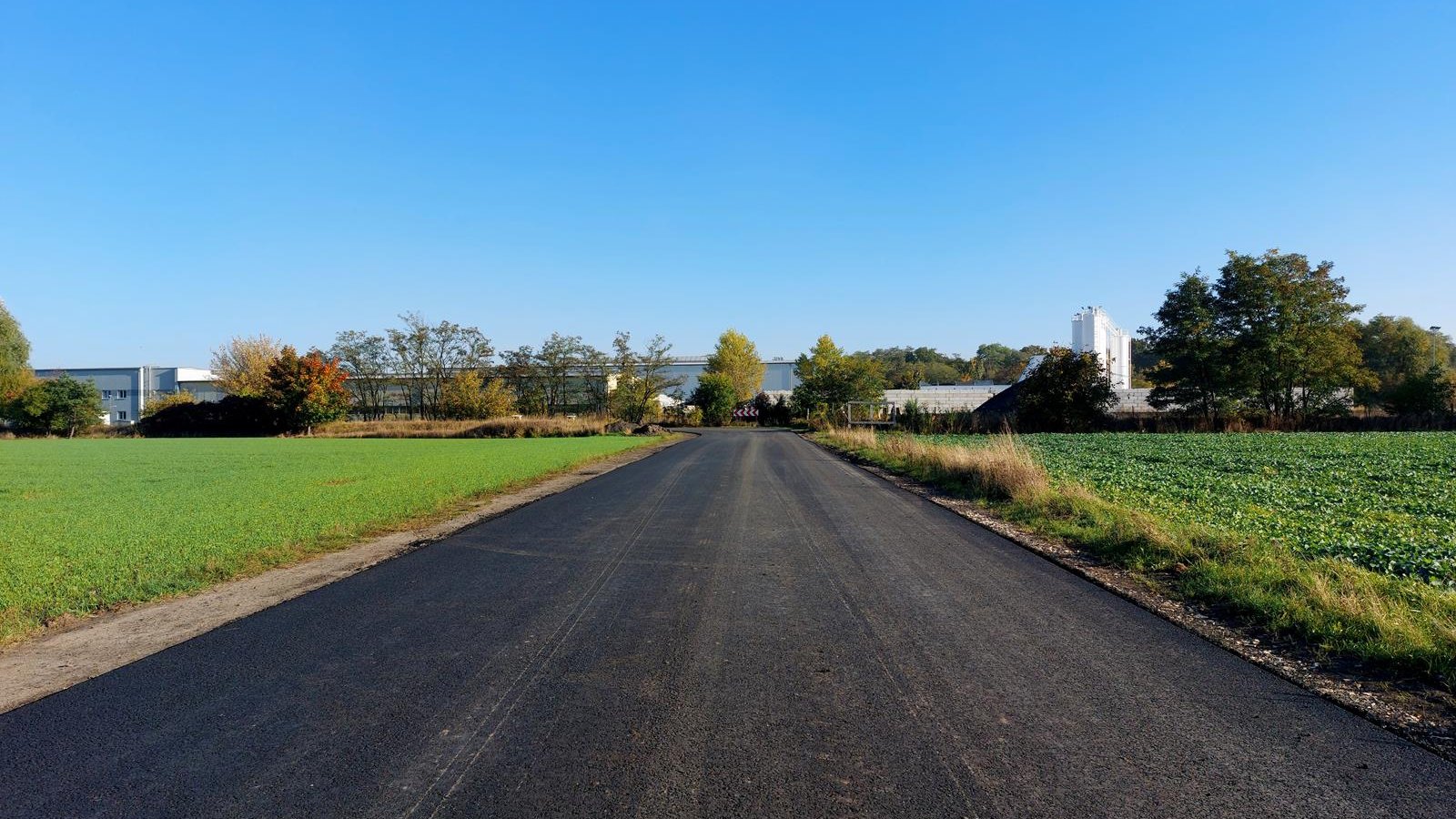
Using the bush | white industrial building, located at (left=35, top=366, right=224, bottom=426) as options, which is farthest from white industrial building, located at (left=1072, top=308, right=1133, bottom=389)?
white industrial building, located at (left=35, top=366, right=224, bottom=426)

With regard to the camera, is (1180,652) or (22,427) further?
(22,427)

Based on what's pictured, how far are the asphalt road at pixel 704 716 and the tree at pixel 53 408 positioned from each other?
74.6m

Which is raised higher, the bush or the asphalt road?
the bush

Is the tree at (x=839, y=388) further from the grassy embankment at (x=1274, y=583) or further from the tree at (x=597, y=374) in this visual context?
the grassy embankment at (x=1274, y=583)

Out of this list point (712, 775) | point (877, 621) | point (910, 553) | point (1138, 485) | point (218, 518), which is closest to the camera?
point (712, 775)

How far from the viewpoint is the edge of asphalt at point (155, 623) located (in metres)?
4.82

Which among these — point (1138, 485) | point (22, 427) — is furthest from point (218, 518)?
point (22, 427)

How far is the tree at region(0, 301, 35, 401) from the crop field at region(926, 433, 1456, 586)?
71.8 m

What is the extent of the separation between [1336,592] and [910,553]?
3943mm

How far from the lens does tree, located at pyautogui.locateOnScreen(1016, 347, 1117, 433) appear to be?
43438mm

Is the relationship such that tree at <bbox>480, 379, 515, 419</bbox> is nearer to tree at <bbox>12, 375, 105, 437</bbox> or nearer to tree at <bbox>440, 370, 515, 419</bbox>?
tree at <bbox>440, 370, 515, 419</bbox>

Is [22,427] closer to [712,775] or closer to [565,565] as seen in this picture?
[565,565]

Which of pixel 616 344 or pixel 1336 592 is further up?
pixel 616 344

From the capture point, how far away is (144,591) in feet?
23.0
